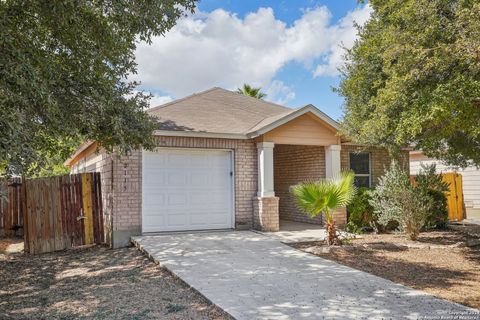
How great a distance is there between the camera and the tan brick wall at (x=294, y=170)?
40.4 feet

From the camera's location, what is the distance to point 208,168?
10.7 metres

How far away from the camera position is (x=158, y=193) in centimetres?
1001

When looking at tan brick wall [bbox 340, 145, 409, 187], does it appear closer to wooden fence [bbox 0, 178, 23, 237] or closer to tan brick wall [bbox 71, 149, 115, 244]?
tan brick wall [bbox 71, 149, 115, 244]

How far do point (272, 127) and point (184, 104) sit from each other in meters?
3.57

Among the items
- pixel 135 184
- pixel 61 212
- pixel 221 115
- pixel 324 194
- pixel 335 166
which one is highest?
pixel 221 115

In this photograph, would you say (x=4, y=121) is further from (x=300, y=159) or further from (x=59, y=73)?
(x=300, y=159)

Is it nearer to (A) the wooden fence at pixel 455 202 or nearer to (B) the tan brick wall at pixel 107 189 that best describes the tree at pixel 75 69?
(B) the tan brick wall at pixel 107 189

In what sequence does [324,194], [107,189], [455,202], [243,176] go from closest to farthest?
1. [324,194]
2. [107,189]
3. [243,176]
4. [455,202]

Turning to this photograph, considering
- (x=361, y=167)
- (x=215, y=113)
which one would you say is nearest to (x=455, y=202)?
(x=361, y=167)

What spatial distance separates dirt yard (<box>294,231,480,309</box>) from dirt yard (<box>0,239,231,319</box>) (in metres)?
3.31

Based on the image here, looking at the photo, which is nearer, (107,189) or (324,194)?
(324,194)

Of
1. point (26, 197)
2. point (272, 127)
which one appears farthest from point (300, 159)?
point (26, 197)

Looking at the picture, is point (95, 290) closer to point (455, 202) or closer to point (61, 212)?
point (61, 212)

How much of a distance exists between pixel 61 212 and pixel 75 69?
477 cm
